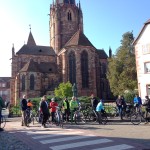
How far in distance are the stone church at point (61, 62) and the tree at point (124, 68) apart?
6431mm

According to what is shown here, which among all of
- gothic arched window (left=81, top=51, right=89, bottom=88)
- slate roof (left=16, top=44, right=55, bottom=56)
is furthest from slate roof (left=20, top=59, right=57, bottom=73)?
gothic arched window (left=81, top=51, right=89, bottom=88)

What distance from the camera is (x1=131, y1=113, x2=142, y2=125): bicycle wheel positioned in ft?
49.0

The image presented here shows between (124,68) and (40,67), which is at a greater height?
(40,67)

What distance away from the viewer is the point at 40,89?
182 feet

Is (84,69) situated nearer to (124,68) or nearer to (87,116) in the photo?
(124,68)

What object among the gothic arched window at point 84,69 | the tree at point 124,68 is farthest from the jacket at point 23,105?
the gothic arched window at point 84,69

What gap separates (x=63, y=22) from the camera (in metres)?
64.8

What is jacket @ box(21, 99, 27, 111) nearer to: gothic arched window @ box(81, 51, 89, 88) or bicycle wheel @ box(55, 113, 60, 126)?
bicycle wheel @ box(55, 113, 60, 126)

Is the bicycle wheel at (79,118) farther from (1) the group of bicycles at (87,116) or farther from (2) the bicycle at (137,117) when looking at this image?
(2) the bicycle at (137,117)

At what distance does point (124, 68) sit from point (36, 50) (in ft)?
79.5

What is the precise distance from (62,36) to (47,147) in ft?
186

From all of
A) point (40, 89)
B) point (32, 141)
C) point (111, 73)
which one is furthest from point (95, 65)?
point (32, 141)

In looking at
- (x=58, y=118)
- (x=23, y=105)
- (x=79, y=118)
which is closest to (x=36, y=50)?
(x=79, y=118)

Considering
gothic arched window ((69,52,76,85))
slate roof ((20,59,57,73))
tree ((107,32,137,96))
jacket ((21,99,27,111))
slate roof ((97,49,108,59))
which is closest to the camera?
jacket ((21,99,27,111))
